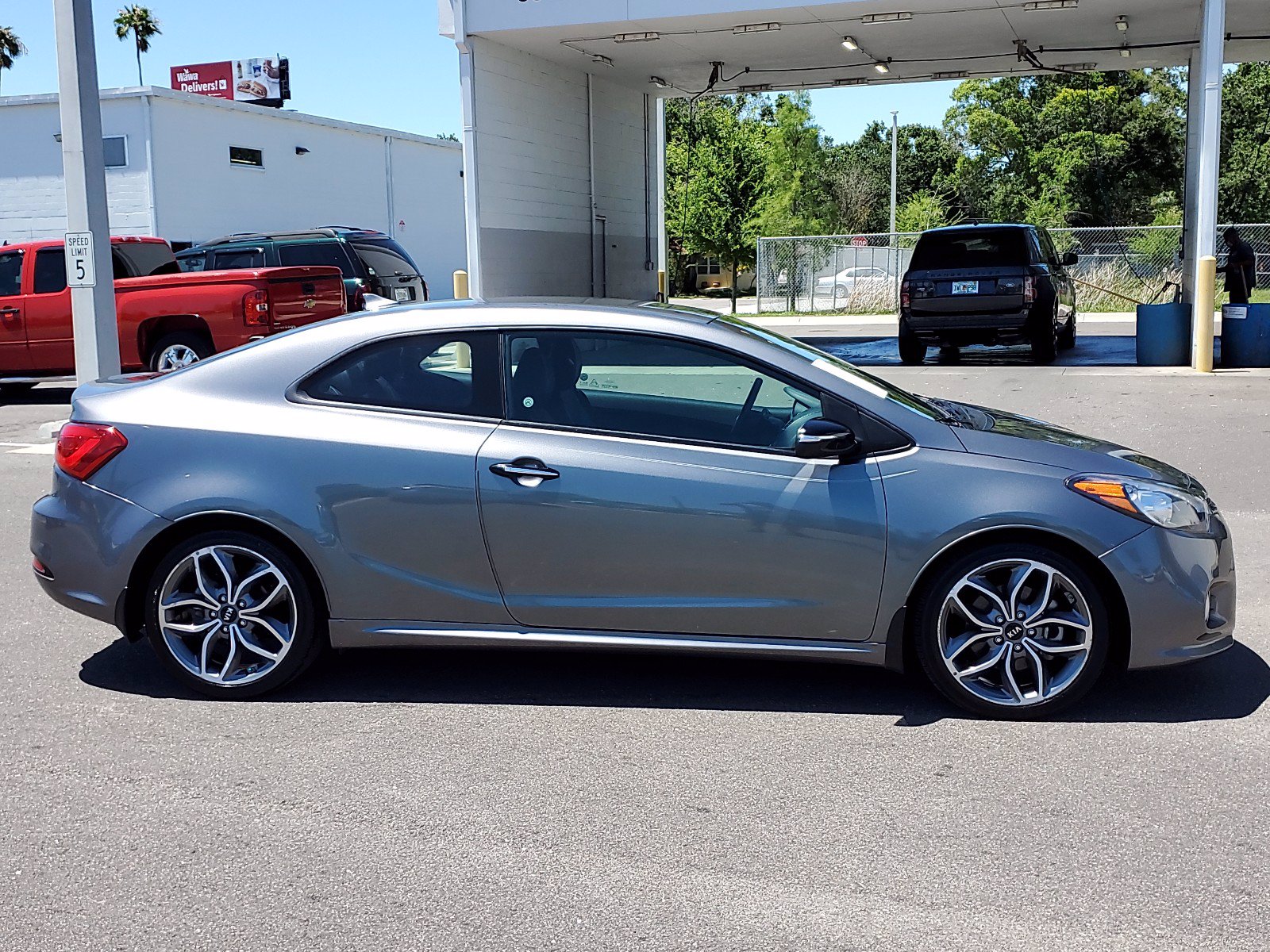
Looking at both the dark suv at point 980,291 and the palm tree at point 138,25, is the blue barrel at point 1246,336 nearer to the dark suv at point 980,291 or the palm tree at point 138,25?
the dark suv at point 980,291

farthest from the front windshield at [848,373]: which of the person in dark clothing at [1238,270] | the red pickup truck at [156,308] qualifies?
the person in dark clothing at [1238,270]

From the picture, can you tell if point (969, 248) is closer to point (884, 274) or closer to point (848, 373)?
point (848, 373)

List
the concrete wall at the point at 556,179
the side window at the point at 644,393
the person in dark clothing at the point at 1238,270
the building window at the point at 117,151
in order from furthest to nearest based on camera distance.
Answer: the building window at the point at 117,151, the concrete wall at the point at 556,179, the person in dark clothing at the point at 1238,270, the side window at the point at 644,393

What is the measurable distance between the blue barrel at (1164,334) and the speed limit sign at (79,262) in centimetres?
1304

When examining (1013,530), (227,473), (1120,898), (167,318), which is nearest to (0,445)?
(167,318)

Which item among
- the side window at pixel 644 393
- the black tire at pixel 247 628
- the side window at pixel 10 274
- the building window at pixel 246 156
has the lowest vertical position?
the black tire at pixel 247 628

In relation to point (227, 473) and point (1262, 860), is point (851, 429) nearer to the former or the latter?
point (1262, 860)

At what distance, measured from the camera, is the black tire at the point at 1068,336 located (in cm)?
2097

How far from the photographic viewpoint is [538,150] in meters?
21.8

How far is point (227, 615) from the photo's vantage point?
16.8ft

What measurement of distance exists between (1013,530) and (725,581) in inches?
40.2

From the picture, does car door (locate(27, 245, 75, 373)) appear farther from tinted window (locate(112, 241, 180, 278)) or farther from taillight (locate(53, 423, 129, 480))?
taillight (locate(53, 423, 129, 480))

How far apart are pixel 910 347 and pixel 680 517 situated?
585 inches

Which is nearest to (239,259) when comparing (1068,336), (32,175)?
(1068,336)
